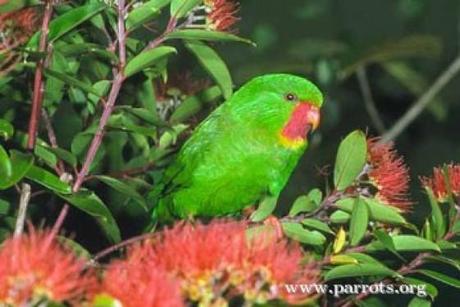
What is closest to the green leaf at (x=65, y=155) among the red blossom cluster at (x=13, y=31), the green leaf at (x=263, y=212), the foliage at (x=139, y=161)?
the foliage at (x=139, y=161)

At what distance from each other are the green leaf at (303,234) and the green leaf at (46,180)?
25cm

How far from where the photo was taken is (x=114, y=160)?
4.68ft

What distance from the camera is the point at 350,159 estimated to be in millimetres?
1207

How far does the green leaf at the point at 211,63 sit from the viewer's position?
1250 mm

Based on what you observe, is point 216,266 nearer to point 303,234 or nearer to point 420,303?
point 303,234

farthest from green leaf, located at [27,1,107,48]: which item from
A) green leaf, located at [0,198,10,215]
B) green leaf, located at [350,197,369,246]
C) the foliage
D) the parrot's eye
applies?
the parrot's eye

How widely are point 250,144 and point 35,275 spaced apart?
798mm

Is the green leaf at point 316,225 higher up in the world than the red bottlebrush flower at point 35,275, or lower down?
lower down

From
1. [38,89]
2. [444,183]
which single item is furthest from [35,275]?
[444,183]

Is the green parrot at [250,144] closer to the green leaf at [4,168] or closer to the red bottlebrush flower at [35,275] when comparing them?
the green leaf at [4,168]

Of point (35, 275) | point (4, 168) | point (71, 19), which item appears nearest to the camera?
point (35, 275)

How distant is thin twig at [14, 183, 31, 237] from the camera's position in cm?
104

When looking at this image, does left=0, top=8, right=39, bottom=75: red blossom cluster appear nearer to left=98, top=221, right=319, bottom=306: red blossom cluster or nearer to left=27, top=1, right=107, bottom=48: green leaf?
left=27, top=1, right=107, bottom=48: green leaf

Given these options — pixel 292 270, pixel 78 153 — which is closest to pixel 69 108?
pixel 78 153
